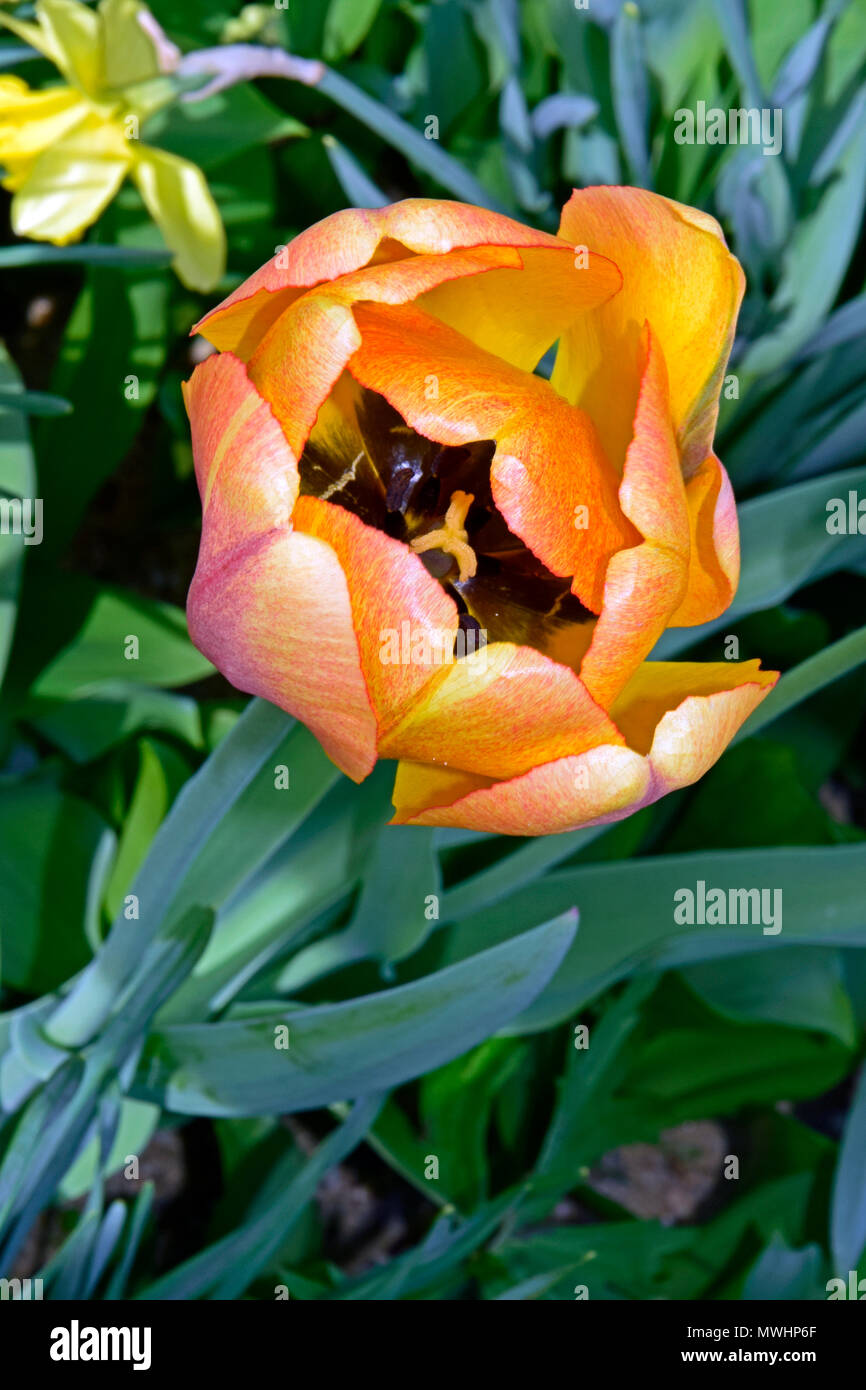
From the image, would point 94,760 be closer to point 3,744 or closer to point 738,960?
point 3,744

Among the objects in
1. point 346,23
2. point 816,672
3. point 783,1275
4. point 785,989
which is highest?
point 346,23

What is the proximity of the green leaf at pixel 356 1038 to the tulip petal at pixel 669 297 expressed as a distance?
0.27 m

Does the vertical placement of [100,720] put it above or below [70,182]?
below

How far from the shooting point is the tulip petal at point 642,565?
46 centimetres

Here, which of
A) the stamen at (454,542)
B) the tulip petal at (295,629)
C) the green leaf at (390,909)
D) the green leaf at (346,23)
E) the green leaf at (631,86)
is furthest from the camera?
the green leaf at (346,23)

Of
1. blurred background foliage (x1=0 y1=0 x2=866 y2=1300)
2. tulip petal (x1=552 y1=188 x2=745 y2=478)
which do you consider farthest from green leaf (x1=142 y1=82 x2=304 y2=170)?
tulip petal (x1=552 y1=188 x2=745 y2=478)

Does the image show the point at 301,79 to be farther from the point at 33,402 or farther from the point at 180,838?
the point at 180,838

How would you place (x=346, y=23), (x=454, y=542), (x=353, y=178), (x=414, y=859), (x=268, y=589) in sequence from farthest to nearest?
(x=346, y=23) → (x=353, y=178) → (x=414, y=859) → (x=454, y=542) → (x=268, y=589)

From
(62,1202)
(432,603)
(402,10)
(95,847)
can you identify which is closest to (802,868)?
(432,603)

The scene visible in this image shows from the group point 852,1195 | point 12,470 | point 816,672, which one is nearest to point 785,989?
point 852,1195

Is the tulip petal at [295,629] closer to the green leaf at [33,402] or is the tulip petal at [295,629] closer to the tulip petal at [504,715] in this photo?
the tulip petal at [504,715]

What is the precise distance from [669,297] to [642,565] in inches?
5.2

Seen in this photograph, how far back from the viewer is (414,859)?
0.66 m

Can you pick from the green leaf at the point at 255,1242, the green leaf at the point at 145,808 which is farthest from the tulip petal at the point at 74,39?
Answer: the green leaf at the point at 255,1242
